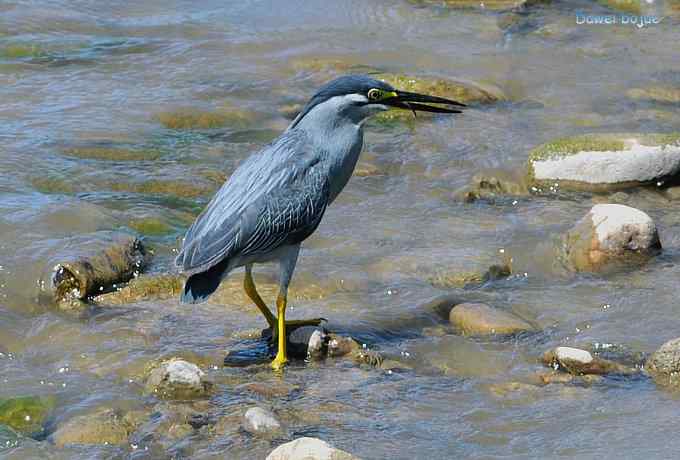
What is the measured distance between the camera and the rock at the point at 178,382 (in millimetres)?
5855

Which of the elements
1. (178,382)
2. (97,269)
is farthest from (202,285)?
(97,269)

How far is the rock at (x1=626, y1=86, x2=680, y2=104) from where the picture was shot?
10.8 m

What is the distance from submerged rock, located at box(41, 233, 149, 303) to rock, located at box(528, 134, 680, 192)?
2.91 metres

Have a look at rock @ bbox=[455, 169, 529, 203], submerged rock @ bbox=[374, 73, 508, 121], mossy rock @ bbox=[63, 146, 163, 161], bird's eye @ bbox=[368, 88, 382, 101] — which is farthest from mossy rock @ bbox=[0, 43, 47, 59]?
bird's eye @ bbox=[368, 88, 382, 101]

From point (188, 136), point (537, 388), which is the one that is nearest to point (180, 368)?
point (537, 388)

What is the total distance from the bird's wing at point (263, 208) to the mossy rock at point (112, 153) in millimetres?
2874

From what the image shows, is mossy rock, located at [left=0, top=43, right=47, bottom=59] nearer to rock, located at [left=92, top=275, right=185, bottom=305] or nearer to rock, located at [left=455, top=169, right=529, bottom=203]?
rock, located at [left=455, top=169, right=529, bottom=203]

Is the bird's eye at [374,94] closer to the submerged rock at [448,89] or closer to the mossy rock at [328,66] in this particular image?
the submerged rock at [448,89]

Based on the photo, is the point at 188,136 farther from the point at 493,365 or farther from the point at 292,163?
the point at 493,365

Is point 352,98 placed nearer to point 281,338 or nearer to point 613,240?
point 281,338

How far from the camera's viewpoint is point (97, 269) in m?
7.15

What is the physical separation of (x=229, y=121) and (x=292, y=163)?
380 cm

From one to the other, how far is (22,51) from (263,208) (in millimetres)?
5996

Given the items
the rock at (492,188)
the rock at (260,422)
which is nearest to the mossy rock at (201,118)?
the rock at (492,188)
